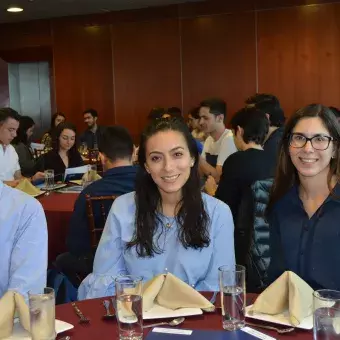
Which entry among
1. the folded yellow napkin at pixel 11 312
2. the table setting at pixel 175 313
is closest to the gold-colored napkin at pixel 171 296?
the table setting at pixel 175 313

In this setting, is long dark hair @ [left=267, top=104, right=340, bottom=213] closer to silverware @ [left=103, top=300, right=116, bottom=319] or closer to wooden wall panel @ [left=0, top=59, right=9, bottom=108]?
silverware @ [left=103, top=300, right=116, bottom=319]

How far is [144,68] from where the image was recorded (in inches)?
347

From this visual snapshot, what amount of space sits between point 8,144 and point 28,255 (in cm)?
356

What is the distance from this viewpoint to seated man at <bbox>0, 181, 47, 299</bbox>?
1829 mm

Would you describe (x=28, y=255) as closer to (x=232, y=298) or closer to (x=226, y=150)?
(x=232, y=298)

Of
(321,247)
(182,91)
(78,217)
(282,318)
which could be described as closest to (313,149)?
(321,247)

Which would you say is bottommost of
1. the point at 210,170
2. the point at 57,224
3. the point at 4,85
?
the point at 57,224

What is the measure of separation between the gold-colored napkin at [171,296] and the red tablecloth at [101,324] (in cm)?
4

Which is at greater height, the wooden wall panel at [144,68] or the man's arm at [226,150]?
the wooden wall panel at [144,68]

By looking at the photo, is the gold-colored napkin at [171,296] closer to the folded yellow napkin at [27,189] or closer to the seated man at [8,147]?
the folded yellow napkin at [27,189]

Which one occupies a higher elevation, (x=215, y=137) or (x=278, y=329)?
(x=215, y=137)

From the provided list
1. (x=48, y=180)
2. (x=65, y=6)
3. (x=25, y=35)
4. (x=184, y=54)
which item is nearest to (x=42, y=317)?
(x=48, y=180)

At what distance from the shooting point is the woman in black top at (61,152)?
514 cm

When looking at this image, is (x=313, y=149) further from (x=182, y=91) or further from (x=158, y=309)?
(x=182, y=91)
